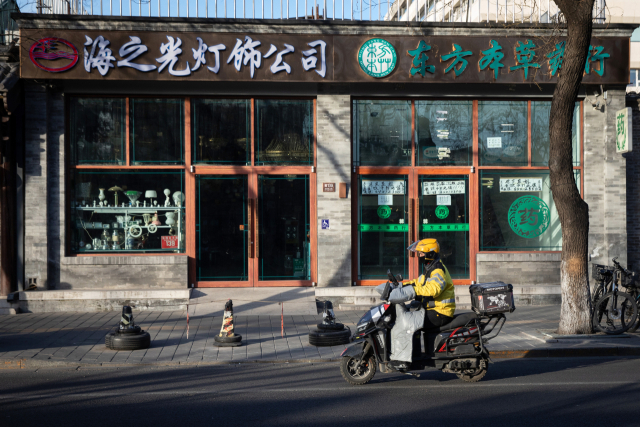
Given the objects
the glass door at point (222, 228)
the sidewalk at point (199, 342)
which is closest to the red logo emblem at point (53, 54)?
the glass door at point (222, 228)

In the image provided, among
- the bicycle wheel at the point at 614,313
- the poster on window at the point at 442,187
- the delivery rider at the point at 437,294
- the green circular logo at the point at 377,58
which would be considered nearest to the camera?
the delivery rider at the point at 437,294

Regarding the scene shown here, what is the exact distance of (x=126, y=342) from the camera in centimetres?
930

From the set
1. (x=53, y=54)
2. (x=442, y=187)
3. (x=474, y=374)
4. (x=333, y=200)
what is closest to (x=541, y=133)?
(x=442, y=187)

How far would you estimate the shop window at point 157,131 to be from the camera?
13750 mm

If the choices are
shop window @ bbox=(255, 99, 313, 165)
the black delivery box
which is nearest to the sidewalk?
the black delivery box

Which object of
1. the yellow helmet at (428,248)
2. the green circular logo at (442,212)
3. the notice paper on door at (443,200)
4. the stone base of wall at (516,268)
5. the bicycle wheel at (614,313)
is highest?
the notice paper on door at (443,200)

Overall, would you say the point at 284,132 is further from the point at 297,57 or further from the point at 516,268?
the point at 516,268

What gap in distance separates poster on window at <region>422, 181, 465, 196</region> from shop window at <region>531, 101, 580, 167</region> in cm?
186

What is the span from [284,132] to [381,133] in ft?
7.51

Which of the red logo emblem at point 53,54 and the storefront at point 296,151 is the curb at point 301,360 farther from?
the red logo emblem at point 53,54

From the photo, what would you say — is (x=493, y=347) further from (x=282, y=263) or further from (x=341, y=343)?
(x=282, y=263)

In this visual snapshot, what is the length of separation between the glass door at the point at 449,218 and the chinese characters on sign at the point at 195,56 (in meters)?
3.76

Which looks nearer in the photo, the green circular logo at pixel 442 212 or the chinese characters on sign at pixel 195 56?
the chinese characters on sign at pixel 195 56

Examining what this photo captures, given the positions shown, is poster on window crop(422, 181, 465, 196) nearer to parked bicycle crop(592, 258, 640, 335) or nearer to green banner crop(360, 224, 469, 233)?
green banner crop(360, 224, 469, 233)
